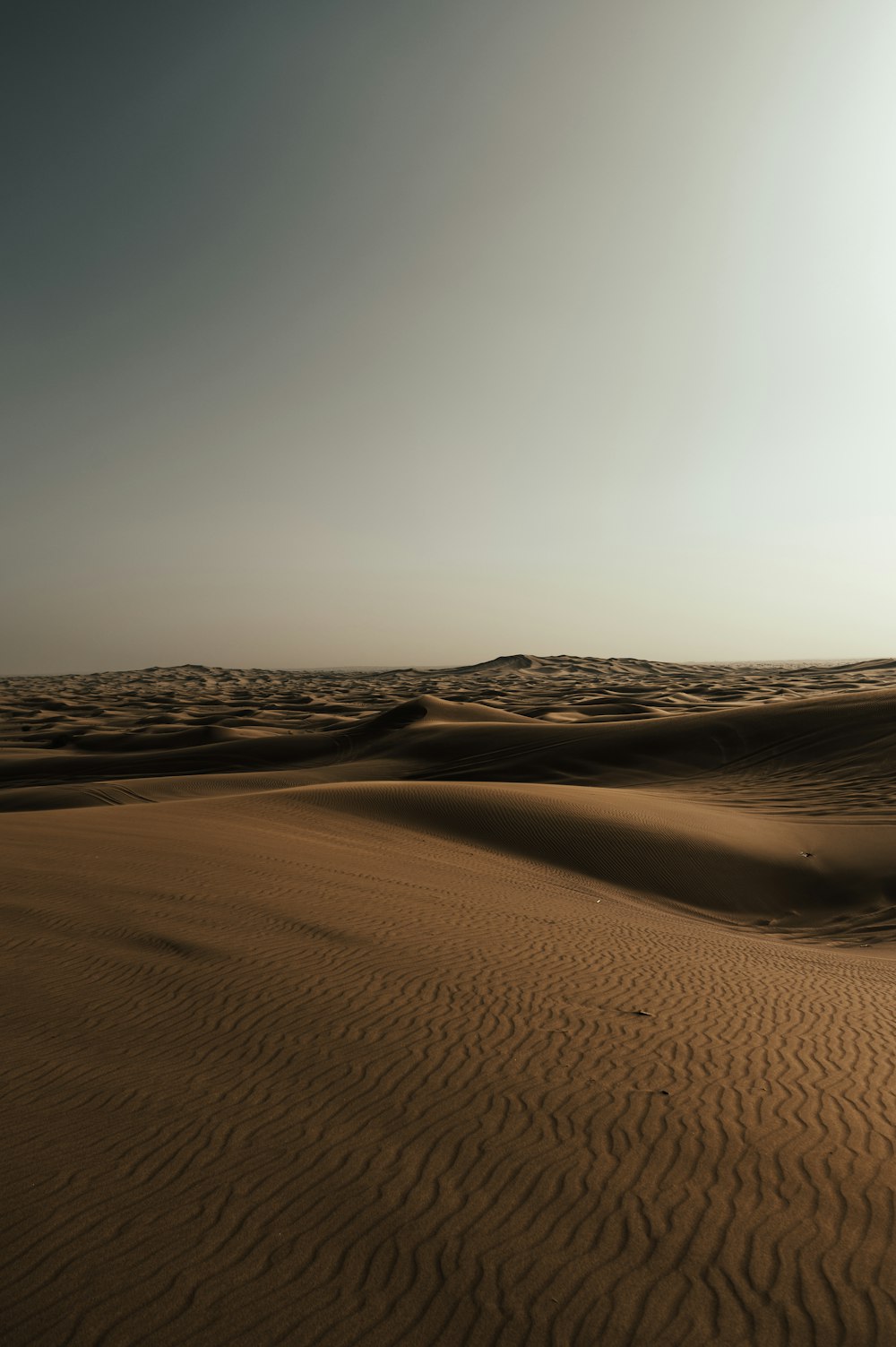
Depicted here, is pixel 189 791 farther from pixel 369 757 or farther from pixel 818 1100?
pixel 818 1100

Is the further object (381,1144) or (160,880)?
(160,880)

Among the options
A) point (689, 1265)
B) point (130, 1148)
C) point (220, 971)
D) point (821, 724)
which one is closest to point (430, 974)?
point (220, 971)

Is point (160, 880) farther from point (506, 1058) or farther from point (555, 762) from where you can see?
point (555, 762)

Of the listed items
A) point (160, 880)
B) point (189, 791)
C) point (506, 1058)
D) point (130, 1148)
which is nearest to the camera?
point (130, 1148)

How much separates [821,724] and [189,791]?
17.3 meters

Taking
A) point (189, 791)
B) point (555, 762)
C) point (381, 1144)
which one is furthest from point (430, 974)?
point (555, 762)

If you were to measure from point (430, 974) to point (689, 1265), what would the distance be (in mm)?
3791

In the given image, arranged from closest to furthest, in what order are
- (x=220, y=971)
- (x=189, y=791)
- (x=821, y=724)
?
(x=220, y=971) → (x=189, y=791) → (x=821, y=724)

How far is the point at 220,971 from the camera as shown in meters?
6.86

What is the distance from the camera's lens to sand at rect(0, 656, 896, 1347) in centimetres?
339

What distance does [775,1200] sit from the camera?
3982 mm

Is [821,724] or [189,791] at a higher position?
[821,724]

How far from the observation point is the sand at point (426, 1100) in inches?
133

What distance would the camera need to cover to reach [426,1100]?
4887mm
